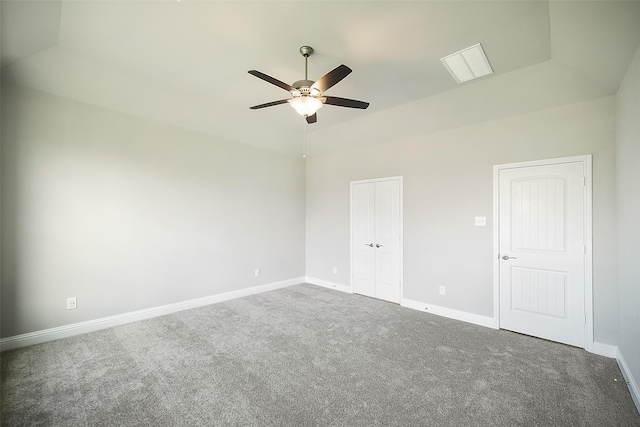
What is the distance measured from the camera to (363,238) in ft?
16.4

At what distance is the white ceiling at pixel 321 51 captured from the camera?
6.68ft

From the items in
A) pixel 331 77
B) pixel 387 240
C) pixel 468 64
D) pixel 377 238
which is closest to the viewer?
pixel 331 77

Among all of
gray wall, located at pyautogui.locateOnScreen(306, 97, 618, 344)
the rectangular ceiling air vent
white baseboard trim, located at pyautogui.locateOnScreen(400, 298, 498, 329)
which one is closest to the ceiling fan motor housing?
the rectangular ceiling air vent

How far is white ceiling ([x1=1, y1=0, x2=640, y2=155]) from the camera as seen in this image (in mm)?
2037

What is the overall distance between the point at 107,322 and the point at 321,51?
13.4 feet

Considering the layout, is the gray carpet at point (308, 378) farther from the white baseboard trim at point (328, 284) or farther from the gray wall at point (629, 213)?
the white baseboard trim at point (328, 284)

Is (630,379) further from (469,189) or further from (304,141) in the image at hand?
(304,141)

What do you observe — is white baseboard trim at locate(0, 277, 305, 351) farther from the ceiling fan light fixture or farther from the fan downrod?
the fan downrod

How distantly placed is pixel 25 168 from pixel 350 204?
14.6ft

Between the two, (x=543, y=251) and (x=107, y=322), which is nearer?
(x=543, y=251)

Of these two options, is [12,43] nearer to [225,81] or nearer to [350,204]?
[225,81]

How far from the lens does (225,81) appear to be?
10.3 feet

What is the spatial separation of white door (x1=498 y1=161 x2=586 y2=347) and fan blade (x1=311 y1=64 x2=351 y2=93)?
2.62 metres

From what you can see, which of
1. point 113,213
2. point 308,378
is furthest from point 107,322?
point 308,378
